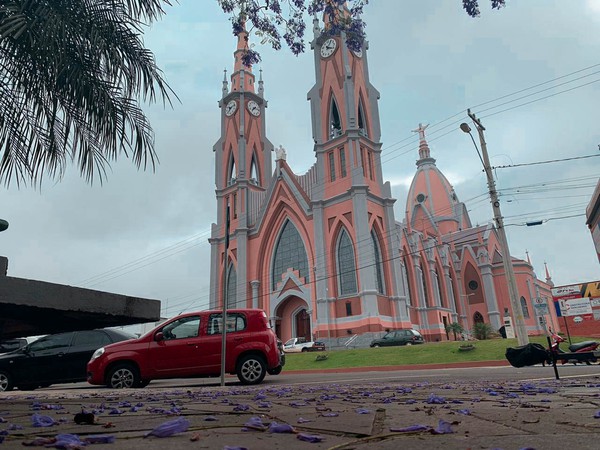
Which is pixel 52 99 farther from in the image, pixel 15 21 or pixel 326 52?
pixel 326 52

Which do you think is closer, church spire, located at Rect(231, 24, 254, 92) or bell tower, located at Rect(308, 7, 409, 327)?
bell tower, located at Rect(308, 7, 409, 327)

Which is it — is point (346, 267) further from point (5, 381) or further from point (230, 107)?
point (5, 381)

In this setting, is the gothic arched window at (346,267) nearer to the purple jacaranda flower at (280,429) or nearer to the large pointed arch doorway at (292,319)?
the large pointed arch doorway at (292,319)

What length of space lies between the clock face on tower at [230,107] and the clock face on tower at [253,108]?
1.67 meters

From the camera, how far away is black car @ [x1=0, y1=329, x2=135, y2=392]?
1070cm

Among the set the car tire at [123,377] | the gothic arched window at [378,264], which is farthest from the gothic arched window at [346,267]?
the car tire at [123,377]

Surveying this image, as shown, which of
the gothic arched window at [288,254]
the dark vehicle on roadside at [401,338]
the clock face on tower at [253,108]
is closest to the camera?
the dark vehicle on roadside at [401,338]

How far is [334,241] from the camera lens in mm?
37656

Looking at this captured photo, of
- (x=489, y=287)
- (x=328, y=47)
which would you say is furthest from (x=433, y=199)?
(x=328, y=47)

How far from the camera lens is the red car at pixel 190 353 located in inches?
353

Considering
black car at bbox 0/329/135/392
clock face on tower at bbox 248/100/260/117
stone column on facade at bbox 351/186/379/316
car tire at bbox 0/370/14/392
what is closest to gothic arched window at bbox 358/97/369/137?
stone column on facade at bbox 351/186/379/316

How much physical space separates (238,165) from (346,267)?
1775cm

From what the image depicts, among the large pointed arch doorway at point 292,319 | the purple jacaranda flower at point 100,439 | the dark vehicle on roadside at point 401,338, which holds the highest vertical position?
the large pointed arch doorway at point 292,319

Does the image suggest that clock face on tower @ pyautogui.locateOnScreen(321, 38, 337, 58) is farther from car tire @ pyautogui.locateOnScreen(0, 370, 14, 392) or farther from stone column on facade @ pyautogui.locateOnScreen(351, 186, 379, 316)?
car tire @ pyautogui.locateOnScreen(0, 370, 14, 392)
